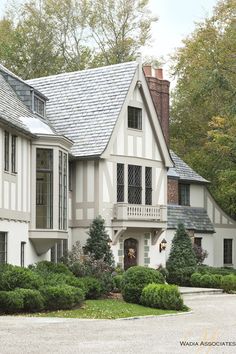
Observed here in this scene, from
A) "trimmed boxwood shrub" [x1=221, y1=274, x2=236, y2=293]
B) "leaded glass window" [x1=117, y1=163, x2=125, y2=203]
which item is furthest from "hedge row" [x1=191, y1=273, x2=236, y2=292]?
"leaded glass window" [x1=117, y1=163, x2=125, y2=203]

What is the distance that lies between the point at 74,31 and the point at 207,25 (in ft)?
Answer: 44.0

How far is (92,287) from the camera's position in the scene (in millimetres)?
28250

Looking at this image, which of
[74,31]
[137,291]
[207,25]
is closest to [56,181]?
[137,291]

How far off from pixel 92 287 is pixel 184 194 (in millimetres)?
18558

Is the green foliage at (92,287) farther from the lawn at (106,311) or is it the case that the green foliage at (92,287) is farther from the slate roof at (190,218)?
the slate roof at (190,218)

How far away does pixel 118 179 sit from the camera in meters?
35.7

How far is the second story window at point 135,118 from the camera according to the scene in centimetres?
3641

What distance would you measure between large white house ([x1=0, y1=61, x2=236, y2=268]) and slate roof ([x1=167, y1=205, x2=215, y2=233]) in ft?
11.4

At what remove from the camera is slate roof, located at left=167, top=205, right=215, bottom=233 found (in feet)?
142

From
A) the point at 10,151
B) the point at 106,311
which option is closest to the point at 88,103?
the point at 10,151

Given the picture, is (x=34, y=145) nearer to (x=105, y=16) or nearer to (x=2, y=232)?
(x=2, y=232)

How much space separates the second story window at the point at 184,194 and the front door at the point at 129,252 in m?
9.08

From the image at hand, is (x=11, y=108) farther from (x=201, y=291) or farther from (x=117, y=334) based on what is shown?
(x=117, y=334)

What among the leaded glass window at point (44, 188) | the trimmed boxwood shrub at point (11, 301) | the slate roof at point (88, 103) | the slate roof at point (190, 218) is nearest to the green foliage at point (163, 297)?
the trimmed boxwood shrub at point (11, 301)
